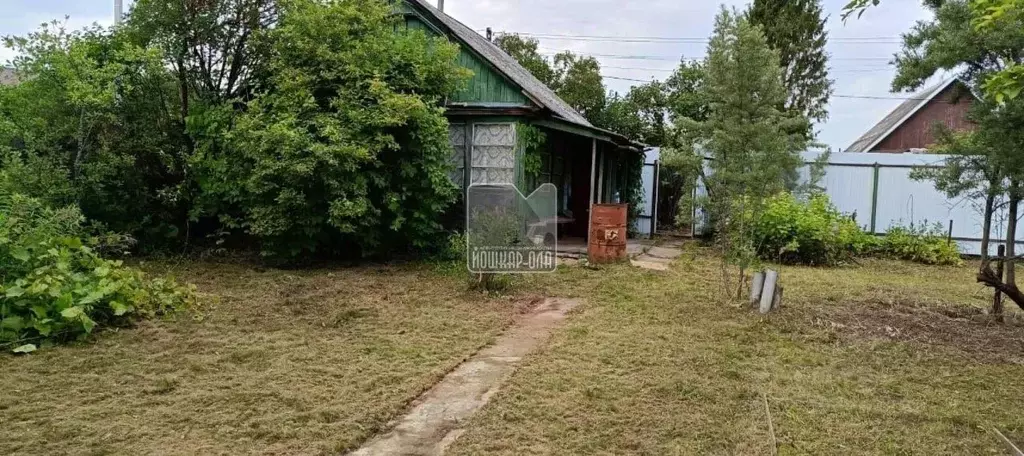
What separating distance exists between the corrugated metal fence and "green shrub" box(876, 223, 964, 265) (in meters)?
0.43

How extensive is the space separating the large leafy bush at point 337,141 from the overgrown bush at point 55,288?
2.31 meters

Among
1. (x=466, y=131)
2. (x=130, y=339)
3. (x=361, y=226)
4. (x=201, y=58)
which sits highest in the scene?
(x=201, y=58)

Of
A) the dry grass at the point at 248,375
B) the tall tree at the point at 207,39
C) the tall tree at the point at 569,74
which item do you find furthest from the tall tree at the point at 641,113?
the dry grass at the point at 248,375

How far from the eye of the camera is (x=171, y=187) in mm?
9383

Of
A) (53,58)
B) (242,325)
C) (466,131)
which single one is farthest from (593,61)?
(242,325)

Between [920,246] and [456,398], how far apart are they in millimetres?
11033

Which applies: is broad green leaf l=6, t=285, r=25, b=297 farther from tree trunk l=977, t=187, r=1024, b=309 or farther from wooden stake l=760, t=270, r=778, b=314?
tree trunk l=977, t=187, r=1024, b=309

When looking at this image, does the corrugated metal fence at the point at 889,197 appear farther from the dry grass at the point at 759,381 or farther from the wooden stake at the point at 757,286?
the dry grass at the point at 759,381

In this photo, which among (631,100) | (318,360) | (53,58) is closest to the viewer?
(318,360)

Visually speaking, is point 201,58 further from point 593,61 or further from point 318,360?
point 593,61

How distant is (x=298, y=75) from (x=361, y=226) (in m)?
2.16

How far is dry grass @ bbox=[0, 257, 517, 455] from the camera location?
3.21 m

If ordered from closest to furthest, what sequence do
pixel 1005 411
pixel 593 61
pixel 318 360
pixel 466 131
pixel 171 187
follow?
pixel 1005 411
pixel 318 360
pixel 171 187
pixel 466 131
pixel 593 61

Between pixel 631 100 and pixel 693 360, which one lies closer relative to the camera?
pixel 693 360
